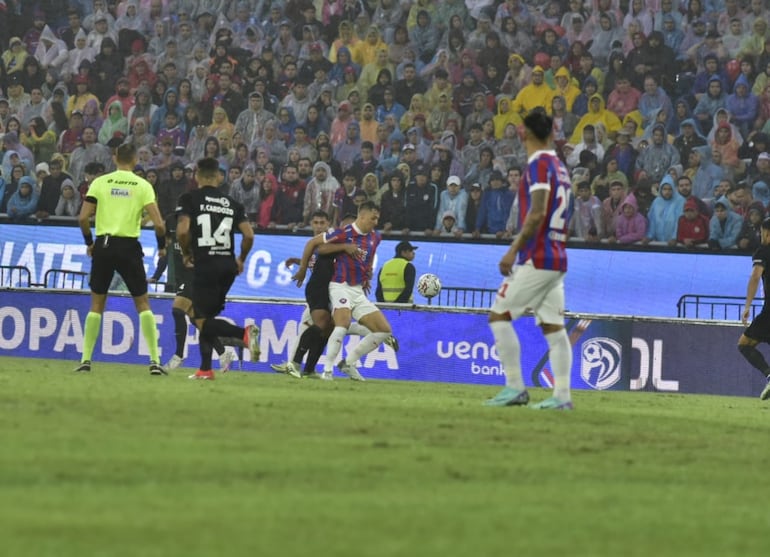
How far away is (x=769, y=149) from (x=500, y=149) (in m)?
4.53

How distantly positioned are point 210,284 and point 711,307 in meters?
10.2

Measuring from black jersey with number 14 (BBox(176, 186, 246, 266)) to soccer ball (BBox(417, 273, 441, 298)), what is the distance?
7.97m

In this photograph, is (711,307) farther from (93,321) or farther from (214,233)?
(93,321)

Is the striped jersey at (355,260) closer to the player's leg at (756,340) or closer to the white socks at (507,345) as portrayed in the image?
the player's leg at (756,340)

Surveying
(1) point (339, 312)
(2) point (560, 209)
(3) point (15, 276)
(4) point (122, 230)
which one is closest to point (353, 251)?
(1) point (339, 312)

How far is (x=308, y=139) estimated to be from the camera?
26703 mm

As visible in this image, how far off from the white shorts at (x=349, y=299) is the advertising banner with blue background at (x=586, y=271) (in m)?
6.50

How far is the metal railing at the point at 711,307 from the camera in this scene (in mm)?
21891

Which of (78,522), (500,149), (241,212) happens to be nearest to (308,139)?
(500,149)

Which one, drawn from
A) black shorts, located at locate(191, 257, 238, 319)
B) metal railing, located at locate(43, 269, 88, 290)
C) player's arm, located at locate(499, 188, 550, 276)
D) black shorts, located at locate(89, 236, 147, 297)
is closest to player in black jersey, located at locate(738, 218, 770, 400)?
black shorts, located at locate(191, 257, 238, 319)

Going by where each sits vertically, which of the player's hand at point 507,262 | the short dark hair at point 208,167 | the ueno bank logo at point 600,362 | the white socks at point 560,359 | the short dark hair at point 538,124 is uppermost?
the short dark hair at point 538,124

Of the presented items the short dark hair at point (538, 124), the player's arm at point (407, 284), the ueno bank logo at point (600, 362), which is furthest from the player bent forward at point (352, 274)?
the short dark hair at point (538, 124)

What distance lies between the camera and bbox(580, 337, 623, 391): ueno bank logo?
20359 mm

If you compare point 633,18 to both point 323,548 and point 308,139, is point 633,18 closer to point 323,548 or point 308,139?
point 308,139
